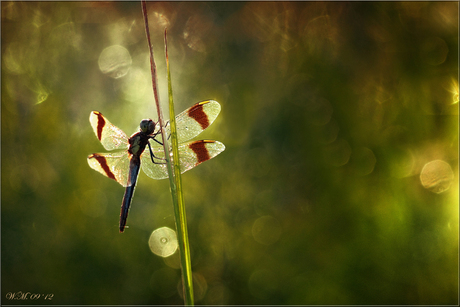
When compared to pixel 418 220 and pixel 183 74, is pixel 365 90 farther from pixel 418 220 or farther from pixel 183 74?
pixel 183 74

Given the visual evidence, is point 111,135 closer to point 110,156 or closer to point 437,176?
point 110,156

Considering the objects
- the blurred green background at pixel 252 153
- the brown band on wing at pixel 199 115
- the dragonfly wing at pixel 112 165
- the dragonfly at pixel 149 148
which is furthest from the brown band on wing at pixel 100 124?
the blurred green background at pixel 252 153

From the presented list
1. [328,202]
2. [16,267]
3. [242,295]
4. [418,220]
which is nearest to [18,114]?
[16,267]

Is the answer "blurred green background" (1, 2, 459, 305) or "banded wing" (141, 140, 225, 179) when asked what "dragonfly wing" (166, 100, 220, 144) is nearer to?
"banded wing" (141, 140, 225, 179)

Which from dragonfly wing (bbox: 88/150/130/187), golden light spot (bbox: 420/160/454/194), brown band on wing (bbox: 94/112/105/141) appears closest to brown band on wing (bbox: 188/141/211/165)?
dragonfly wing (bbox: 88/150/130/187)

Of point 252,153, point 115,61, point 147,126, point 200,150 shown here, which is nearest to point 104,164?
point 147,126
